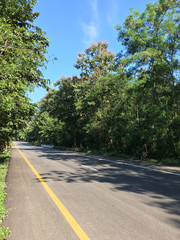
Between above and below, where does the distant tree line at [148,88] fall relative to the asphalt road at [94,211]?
above

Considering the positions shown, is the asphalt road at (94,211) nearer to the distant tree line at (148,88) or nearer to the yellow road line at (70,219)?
the yellow road line at (70,219)

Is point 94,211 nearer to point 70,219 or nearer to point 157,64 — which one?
point 70,219

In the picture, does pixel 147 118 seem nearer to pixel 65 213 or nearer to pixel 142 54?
pixel 142 54

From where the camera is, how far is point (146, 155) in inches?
670

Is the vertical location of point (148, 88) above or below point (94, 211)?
above

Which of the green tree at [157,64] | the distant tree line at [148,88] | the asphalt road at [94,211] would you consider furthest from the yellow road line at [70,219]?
the green tree at [157,64]

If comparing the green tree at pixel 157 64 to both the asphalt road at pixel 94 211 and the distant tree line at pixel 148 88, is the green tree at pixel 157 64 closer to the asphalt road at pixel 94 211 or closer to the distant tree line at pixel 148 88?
the distant tree line at pixel 148 88

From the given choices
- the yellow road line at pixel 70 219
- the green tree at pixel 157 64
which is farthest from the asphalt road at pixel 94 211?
the green tree at pixel 157 64

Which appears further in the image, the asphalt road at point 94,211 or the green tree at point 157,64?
the green tree at point 157,64

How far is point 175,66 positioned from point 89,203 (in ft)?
40.6

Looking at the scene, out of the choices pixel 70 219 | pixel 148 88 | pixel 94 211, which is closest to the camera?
pixel 70 219

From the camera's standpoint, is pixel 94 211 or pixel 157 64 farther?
pixel 157 64

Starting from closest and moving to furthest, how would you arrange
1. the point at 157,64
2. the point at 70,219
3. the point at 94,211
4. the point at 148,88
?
1. the point at 70,219
2. the point at 94,211
3. the point at 157,64
4. the point at 148,88

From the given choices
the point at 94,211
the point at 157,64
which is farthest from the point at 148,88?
the point at 94,211
